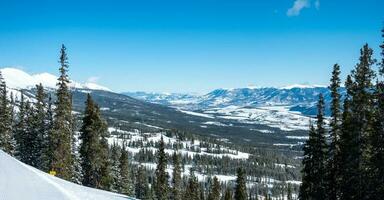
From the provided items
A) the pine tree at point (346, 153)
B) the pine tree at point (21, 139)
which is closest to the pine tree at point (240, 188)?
the pine tree at point (346, 153)

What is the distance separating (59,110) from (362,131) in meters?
36.6

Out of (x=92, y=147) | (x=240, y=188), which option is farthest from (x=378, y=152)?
(x=240, y=188)

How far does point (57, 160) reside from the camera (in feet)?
174

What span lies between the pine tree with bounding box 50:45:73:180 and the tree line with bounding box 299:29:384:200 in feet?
96.7

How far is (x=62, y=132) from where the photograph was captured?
177 feet

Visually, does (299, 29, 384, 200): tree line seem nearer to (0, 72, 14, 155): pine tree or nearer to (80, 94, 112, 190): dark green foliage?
(80, 94, 112, 190): dark green foliage

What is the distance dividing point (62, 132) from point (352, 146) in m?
34.8

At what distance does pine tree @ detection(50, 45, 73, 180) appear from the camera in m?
53.1

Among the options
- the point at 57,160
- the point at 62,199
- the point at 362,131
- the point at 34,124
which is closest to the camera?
the point at 62,199

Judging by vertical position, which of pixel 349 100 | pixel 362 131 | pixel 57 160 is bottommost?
pixel 57 160

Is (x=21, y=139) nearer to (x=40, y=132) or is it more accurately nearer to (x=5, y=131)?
(x=40, y=132)

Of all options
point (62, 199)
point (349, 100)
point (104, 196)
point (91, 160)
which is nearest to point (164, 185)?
point (91, 160)

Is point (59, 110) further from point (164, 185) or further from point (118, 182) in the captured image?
point (164, 185)

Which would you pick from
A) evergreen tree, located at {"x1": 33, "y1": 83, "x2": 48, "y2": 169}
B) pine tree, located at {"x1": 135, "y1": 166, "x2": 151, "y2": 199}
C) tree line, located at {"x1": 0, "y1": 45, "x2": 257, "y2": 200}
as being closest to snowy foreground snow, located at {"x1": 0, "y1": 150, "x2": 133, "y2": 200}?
tree line, located at {"x1": 0, "y1": 45, "x2": 257, "y2": 200}
